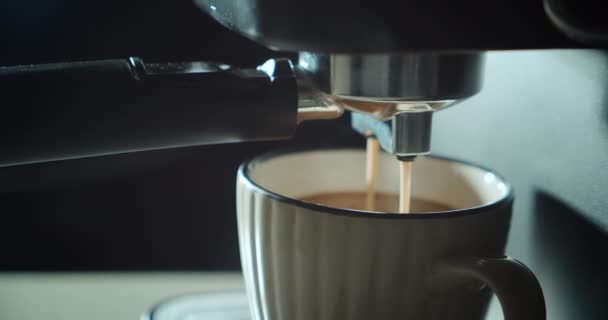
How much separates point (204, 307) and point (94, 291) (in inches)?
4.2

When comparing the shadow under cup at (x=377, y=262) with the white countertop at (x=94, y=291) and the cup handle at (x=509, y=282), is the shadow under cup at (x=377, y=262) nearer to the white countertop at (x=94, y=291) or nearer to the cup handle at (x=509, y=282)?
the cup handle at (x=509, y=282)

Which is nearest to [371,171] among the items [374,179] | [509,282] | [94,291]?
[374,179]

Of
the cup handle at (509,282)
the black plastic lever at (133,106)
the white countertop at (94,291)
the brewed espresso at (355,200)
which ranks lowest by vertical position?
the white countertop at (94,291)

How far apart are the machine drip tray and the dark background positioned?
0.29ft

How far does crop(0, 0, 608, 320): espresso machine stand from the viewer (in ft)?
0.64

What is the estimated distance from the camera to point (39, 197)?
47 centimetres

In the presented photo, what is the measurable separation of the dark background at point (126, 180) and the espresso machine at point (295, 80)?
178 millimetres

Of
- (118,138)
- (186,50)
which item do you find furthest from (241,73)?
(186,50)

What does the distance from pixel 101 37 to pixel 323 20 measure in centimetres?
28

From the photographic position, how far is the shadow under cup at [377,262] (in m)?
0.26

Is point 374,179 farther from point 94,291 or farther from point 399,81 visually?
point 94,291

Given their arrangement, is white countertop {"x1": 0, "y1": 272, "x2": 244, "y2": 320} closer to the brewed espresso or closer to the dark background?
the dark background

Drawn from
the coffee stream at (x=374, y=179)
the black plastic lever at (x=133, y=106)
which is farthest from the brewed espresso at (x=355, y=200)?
the black plastic lever at (x=133, y=106)

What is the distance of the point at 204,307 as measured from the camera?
0.41 meters
